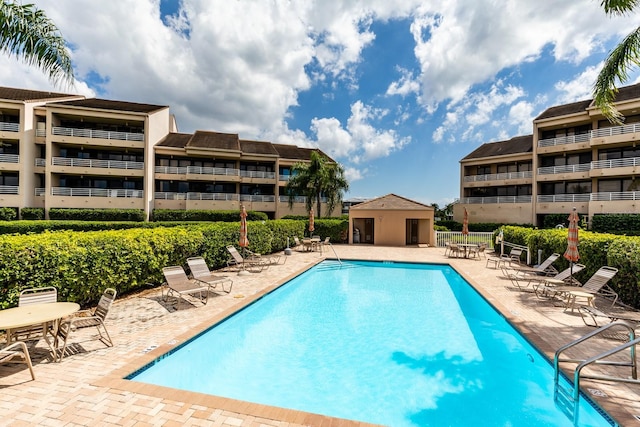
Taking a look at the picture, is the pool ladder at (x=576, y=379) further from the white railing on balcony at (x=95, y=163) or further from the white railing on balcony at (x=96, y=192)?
the white railing on balcony at (x=95, y=163)

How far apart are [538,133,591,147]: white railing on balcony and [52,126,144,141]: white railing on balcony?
40.9 m

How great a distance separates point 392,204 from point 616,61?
16.4 meters

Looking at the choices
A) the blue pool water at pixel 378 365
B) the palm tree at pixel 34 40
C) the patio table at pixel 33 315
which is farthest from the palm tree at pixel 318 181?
the patio table at pixel 33 315

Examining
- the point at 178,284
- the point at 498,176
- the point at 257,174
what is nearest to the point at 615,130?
the point at 498,176

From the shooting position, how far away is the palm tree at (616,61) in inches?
319

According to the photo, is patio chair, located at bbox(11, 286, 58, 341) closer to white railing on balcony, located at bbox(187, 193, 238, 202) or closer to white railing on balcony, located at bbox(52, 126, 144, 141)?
white railing on balcony, located at bbox(187, 193, 238, 202)

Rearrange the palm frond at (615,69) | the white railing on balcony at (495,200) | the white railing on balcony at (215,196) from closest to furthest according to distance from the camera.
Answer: the palm frond at (615,69)
the white railing on balcony at (215,196)
the white railing on balcony at (495,200)

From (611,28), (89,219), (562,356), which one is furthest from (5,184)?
(611,28)

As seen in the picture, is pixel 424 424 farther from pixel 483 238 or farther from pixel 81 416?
pixel 483 238

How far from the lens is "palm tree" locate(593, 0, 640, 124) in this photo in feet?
26.6

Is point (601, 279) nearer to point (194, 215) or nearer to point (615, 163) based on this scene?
point (615, 163)

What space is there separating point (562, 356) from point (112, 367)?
26.3 feet

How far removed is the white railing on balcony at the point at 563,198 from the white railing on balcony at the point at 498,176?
284 cm

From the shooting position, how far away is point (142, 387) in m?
4.10
